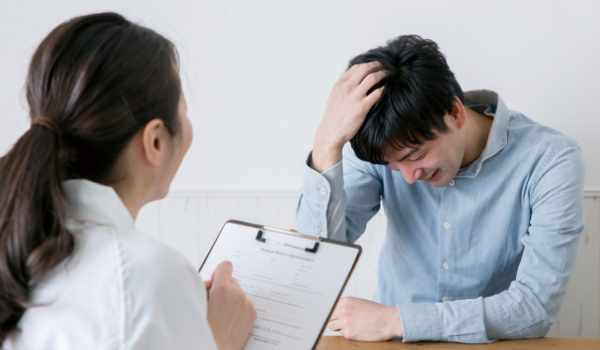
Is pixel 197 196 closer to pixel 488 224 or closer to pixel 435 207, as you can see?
pixel 435 207

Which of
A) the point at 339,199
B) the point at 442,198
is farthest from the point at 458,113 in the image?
the point at 339,199

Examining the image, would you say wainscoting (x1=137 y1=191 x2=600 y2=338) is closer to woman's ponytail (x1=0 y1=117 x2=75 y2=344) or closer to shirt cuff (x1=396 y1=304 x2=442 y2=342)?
shirt cuff (x1=396 y1=304 x2=442 y2=342)

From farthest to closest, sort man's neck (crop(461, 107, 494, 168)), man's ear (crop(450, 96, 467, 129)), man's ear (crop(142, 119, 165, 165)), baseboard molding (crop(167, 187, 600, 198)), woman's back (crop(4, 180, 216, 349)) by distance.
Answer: baseboard molding (crop(167, 187, 600, 198)) → man's neck (crop(461, 107, 494, 168)) → man's ear (crop(450, 96, 467, 129)) → man's ear (crop(142, 119, 165, 165)) → woman's back (crop(4, 180, 216, 349))

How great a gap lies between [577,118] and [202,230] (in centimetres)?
124

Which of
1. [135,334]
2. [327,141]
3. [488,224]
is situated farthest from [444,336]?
[135,334]

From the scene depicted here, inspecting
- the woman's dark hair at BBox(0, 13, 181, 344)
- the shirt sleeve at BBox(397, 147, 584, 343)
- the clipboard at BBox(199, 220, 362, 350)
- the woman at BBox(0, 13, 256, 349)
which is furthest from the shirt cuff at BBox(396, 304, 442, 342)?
the woman's dark hair at BBox(0, 13, 181, 344)

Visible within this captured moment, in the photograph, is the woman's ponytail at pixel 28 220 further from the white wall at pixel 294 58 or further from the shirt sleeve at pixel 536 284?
the white wall at pixel 294 58

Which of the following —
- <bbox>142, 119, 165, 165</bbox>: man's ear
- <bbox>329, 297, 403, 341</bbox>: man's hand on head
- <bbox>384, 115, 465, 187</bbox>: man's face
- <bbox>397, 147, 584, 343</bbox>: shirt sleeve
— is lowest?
<bbox>329, 297, 403, 341</bbox>: man's hand on head

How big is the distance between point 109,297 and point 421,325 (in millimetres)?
689

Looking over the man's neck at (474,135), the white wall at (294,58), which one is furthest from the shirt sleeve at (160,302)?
the white wall at (294,58)

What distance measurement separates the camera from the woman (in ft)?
1.87

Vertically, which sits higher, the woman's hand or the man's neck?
the man's neck

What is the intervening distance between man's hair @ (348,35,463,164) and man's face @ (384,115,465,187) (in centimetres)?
2

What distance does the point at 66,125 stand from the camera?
63 cm
